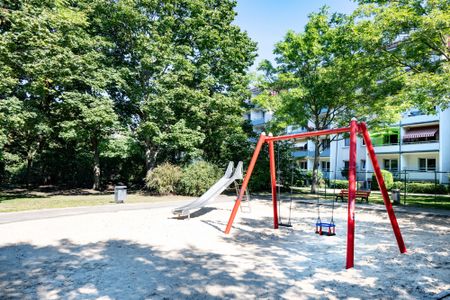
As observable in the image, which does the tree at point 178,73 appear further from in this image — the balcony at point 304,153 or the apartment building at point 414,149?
the balcony at point 304,153

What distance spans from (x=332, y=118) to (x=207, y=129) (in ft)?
31.7

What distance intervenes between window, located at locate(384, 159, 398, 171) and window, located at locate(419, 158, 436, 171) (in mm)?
2795

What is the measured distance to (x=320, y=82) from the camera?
1909 centimetres

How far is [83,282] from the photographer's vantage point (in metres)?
4.80

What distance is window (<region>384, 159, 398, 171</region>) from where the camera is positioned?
3741 cm

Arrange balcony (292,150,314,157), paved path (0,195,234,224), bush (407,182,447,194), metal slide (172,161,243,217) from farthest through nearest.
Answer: balcony (292,150,314,157)
bush (407,182,447,194)
metal slide (172,161,243,217)
paved path (0,195,234,224)

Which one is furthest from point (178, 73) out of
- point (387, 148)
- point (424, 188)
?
point (387, 148)

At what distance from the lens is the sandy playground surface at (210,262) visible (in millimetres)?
4508

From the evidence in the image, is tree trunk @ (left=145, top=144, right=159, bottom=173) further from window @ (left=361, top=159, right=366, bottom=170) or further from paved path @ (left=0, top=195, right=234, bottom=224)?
window @ (left=361, top=159, right=366, bottom=170)

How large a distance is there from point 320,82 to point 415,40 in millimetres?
6530

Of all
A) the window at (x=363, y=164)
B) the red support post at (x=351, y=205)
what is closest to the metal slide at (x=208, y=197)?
the red support post at (x=351, y=205)

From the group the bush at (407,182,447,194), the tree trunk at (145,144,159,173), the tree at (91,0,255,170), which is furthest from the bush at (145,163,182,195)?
the bush at (407,182,447,194)

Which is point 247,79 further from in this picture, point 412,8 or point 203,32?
point 412,8

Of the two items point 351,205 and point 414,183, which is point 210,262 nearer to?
point 351,205
